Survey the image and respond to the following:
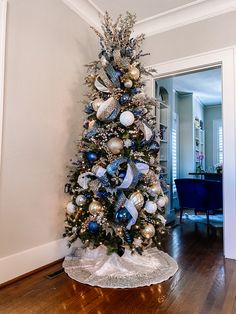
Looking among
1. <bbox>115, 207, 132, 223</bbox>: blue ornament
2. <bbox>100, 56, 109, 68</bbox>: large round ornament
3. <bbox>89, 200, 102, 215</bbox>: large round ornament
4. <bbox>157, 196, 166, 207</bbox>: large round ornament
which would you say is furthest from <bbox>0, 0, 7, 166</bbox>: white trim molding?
<bbox>157, 196, 166, 207</bbox>: large round ornament

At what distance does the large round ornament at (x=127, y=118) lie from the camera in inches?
84.1

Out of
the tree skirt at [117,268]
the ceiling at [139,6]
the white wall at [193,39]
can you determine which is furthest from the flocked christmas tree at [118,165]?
the white wall at [193,39]

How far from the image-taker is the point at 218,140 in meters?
7.52

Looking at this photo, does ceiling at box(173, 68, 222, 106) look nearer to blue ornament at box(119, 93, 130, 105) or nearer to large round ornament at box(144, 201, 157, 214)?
blue ornament at box(119, 93, 130, 105)

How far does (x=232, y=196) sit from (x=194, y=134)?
4071 millimetres

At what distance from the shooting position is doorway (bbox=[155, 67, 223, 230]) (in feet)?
15.4

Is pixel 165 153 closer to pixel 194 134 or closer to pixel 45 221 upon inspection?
pixel 194 134

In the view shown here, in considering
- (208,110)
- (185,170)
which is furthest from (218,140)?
(185,170)

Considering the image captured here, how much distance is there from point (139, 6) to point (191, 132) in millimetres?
3932

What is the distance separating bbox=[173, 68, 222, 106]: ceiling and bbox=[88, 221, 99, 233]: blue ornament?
3.94 m

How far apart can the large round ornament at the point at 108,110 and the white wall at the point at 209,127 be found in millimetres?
5995

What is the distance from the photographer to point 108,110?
7.13 feet

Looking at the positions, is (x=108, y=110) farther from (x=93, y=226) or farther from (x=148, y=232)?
(x=148, y=232)

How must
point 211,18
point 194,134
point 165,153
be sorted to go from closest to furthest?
point 211,18
point 165,153
point 194,134
